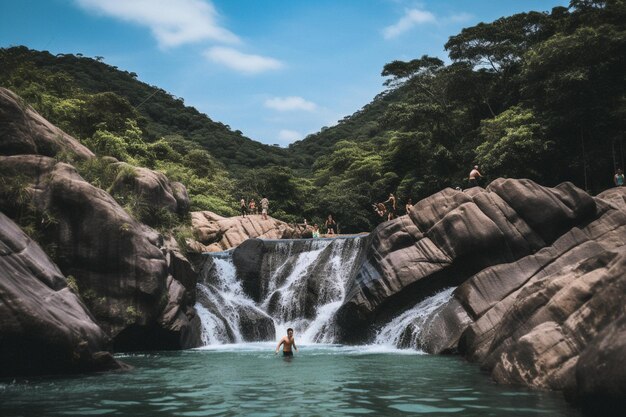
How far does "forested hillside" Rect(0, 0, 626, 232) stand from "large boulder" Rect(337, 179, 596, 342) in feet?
43.0

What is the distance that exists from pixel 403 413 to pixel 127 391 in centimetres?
554

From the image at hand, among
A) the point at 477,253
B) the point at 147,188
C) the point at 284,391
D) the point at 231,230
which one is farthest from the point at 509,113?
the point at 284,391

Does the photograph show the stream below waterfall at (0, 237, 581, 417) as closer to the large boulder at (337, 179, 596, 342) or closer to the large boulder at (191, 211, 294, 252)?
the large boulder at (337, 179, 596, 342)

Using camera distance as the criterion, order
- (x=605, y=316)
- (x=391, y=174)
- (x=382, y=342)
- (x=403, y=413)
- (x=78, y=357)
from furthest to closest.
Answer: (x=391, y=174) → (x=382, y=342) → (x=78, y=357) → (x=605, y=316) → (x=403, y=413)

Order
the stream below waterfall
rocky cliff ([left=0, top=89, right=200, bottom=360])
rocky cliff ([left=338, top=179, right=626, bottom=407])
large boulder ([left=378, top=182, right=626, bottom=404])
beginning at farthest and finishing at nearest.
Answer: rocky cliff ([left=0, top=89, right=200, bottom=360]) < rocky cliff ([left=338, top=179, right=626, bottom=407]) < the stream below waterfall < large boulder ([left=378, top=182, right=626, bottom=404])

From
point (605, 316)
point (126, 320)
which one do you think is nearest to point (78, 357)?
point (126, 320)

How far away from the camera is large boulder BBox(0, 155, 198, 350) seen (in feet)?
58.3

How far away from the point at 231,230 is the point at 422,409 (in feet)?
97.4

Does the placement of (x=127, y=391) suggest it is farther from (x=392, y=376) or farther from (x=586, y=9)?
(x=586, y=9)

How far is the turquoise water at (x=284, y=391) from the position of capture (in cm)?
872

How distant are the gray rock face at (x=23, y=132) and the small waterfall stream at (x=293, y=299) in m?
9.01

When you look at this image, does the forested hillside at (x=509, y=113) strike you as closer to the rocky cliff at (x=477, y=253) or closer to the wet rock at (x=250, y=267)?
the rocky cliff at (x=477, y=253)

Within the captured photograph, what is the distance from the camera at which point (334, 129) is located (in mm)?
103875

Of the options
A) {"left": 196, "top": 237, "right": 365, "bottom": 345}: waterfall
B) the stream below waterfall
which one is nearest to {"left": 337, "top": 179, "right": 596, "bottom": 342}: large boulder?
the stream below waterfall
